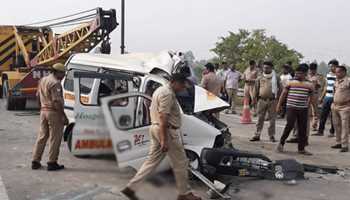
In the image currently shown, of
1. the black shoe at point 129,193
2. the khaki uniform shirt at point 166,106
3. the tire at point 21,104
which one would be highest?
the khaki uniform shirt at point 166,106

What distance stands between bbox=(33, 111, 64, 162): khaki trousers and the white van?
249mm

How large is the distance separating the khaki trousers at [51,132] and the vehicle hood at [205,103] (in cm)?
214

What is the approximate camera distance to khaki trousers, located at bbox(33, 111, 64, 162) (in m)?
8.08

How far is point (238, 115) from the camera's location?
55.0ft

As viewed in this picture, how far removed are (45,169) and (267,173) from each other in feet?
11.5

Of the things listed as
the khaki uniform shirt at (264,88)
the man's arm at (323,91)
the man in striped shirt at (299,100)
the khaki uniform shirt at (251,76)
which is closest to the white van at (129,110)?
the man in striped shirt at (299,100)

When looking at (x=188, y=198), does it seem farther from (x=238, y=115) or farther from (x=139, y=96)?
(x=238, y=115)

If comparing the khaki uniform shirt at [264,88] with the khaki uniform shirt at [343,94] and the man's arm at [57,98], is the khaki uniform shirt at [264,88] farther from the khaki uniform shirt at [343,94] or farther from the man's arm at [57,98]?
the man's arm at [57,98]

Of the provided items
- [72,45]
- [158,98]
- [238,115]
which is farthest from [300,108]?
[72,45]

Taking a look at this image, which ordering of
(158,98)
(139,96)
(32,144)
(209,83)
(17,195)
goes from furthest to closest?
(209,83)
(32,144)
(139,96)
(17,195)
(158,98)

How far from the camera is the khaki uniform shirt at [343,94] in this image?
407 inches

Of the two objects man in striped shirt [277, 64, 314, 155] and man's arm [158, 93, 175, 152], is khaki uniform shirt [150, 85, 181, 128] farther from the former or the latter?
man in striped shirt [277, 64, 314, 155]

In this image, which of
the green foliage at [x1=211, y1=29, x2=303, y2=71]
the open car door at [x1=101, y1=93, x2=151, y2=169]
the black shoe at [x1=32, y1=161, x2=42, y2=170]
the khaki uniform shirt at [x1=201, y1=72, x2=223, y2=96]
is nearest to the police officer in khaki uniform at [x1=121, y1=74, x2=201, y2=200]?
the open car door at [x1=101, y1=93, x2=151, y2=169]

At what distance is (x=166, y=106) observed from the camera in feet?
20.0
